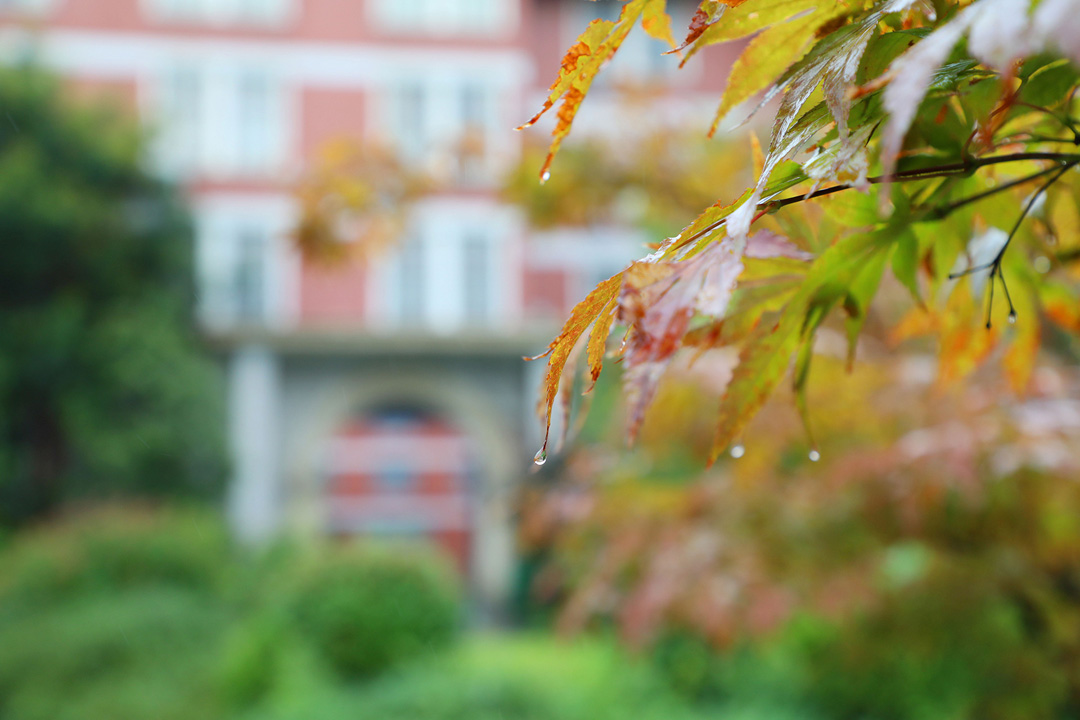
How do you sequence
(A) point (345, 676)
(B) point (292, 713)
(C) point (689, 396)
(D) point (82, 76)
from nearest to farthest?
1. (C) point (689, 396)
2. (B) point (292, 713)
3. (A) point (345, 676)
4. (D) point (82, 76)

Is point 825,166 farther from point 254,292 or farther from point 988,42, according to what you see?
point 254,292

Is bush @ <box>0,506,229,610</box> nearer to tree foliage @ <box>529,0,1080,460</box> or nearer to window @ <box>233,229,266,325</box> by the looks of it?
window @ <box>233,229,266,325</box>

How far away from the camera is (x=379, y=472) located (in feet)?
46.9

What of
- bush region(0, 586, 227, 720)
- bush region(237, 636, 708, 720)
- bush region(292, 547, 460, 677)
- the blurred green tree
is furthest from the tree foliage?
the blurred green tree

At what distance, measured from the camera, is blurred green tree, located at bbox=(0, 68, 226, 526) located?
8820 mm

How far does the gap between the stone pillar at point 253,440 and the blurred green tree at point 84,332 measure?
740mm

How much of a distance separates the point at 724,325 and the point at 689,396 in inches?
74.0

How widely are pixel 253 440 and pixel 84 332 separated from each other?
2.21 m

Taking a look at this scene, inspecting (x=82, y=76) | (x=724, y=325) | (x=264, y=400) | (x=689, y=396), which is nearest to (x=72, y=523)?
(x=264, y=400)

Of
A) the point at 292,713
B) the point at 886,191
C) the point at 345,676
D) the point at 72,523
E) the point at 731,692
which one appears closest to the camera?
the point at 886,191

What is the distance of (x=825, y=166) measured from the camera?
1.58 ft

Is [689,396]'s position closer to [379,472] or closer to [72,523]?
[72,523]

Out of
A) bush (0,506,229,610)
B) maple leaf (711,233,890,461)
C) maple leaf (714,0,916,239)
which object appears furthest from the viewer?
bush (0,506,229,610)

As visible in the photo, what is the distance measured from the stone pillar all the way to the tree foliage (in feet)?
33.4
